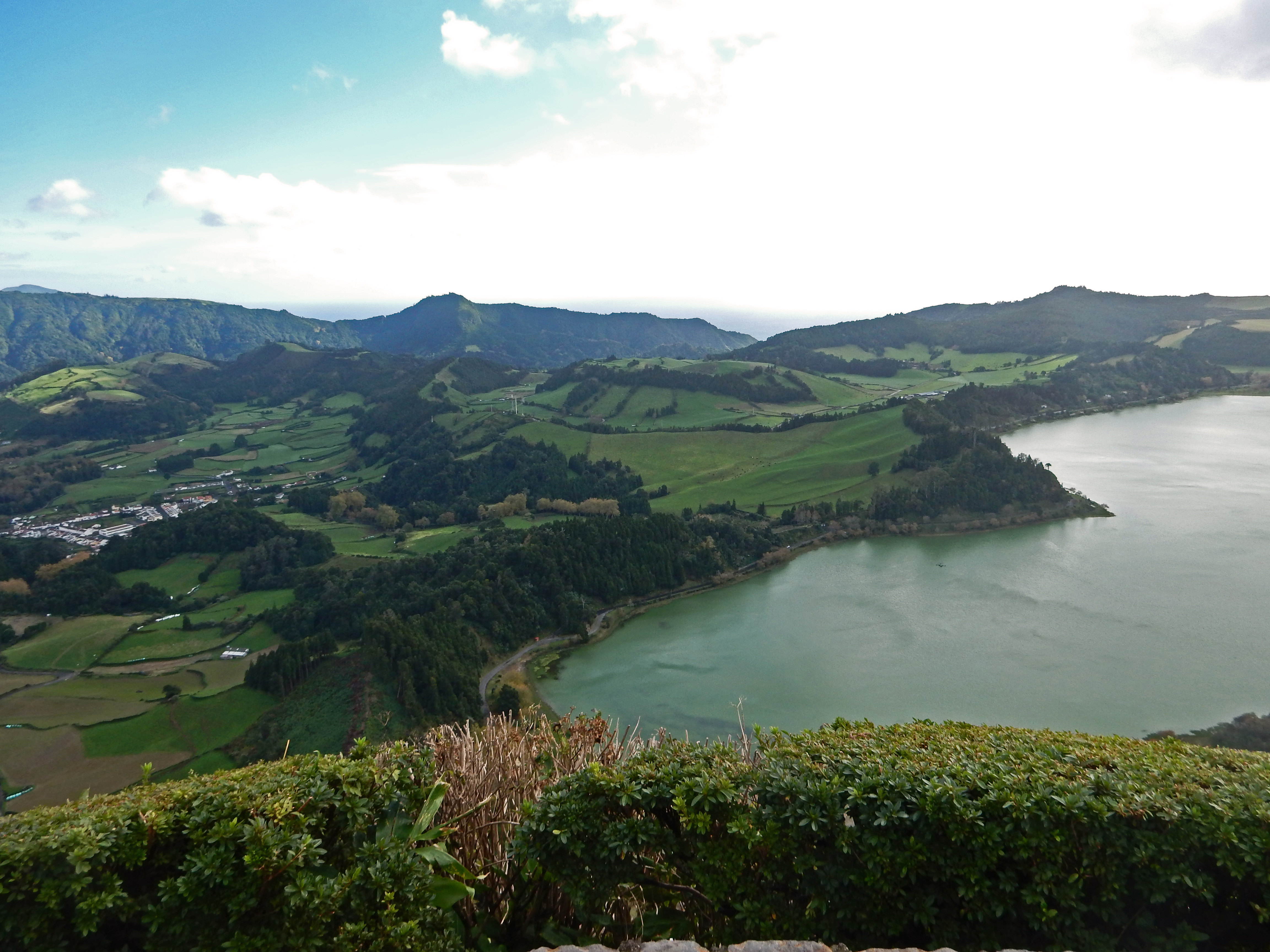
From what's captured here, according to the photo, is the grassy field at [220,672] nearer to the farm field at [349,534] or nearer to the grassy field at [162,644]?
the grassy field at [162,644]

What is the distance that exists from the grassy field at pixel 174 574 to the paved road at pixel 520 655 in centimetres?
2869

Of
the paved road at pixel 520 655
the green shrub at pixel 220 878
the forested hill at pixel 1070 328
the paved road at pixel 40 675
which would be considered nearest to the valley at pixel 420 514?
the paved road at pixel 40 675

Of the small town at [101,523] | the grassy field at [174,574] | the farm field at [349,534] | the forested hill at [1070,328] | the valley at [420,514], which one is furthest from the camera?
the forested hill at [1070,328]

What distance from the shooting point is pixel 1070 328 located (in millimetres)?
143500

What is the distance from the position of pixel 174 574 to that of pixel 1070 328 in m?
160

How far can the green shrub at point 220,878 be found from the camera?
15.1 feet

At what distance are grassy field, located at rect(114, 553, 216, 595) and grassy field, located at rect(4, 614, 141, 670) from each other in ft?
20.7

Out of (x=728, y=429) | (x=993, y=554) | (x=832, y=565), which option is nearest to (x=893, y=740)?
(x=832, y=565)

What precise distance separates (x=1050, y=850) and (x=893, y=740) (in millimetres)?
2077

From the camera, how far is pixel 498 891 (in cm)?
601

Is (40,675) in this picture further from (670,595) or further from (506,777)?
(506,777)

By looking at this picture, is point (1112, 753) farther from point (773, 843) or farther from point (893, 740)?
point (773, 843)

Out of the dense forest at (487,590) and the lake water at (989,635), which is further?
the dense forest at (487,590)

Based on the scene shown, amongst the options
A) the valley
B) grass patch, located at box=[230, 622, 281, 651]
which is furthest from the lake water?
grass patch, located at box=[230, 622, 281, 651]
